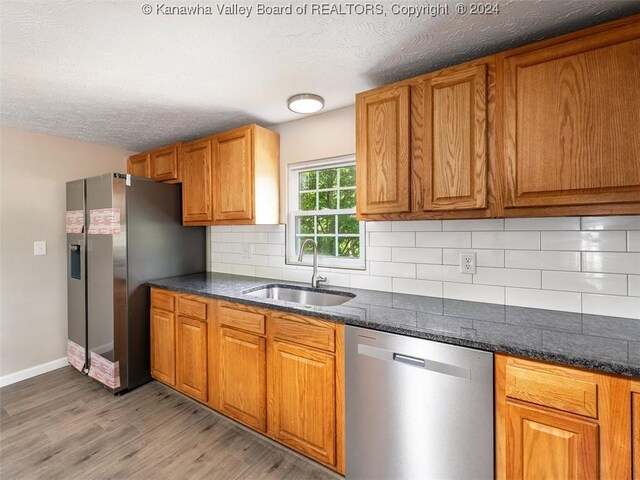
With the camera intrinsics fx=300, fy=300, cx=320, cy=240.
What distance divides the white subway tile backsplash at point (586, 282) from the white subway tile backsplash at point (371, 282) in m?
0.88

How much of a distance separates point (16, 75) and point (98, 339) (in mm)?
1985

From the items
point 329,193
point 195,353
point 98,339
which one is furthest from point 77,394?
point 329,193

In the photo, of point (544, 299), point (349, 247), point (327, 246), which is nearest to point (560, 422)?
point (544, 299)

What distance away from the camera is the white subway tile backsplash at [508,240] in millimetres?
1629

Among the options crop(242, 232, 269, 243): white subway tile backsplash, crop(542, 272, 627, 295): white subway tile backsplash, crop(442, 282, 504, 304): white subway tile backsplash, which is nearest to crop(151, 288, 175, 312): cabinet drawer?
crop(242, 232, 269, 243): white subway tile backsplash

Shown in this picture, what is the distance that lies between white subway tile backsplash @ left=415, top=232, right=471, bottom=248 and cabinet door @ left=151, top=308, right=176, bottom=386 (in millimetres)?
1983

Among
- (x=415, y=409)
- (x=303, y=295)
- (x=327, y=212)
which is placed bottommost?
(x=415, y=409)

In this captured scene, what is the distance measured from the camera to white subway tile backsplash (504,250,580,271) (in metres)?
1.54

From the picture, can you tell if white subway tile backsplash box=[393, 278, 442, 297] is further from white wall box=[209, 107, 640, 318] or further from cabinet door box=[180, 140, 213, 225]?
cabinet door box=[180, 140, 213, 225]

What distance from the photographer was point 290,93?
2.03 metres

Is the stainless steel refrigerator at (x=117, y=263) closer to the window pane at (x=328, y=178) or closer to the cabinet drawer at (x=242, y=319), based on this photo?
the cabinet drawer at (x=242, y=319)

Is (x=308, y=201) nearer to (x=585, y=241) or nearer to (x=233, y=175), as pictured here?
(x=233, y=175)

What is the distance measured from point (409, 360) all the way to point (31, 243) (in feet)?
11.2

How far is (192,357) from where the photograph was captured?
2.27m
